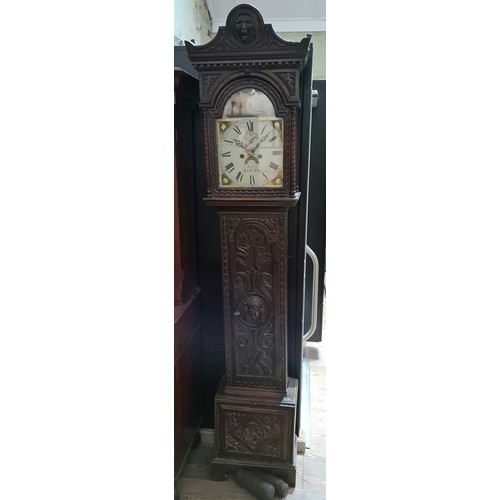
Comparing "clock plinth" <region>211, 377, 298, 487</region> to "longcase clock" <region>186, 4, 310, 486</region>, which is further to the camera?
"clock plinth" <region>211, 377, 298, 487</region>

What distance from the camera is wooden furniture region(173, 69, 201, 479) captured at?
4.35 feet

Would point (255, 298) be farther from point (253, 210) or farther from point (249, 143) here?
point (249, 143)

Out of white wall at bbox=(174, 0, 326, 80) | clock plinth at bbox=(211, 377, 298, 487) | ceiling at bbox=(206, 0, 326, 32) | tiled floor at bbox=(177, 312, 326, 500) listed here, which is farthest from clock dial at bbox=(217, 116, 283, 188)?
ceiling at bbox=(206, 0, 326, 32)

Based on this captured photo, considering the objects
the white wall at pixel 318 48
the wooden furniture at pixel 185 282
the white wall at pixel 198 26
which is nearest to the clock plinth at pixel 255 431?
the wooden furniture at pixel 185 282

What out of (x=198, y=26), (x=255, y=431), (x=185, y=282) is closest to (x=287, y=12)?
(x=198, y=26)

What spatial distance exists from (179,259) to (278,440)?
73 centimetres

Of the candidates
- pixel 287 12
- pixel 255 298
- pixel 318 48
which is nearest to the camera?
pixel 255 298

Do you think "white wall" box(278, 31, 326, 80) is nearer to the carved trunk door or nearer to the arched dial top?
the arched dial top

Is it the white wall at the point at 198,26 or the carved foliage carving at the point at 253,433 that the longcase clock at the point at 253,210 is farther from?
the white wall at the point at 198,26

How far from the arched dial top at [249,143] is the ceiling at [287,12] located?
1892mm

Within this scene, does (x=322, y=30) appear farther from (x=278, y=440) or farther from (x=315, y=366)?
(x=278, y=440)

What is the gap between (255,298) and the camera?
1330mm

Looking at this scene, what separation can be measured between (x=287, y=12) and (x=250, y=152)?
2.05 meters
